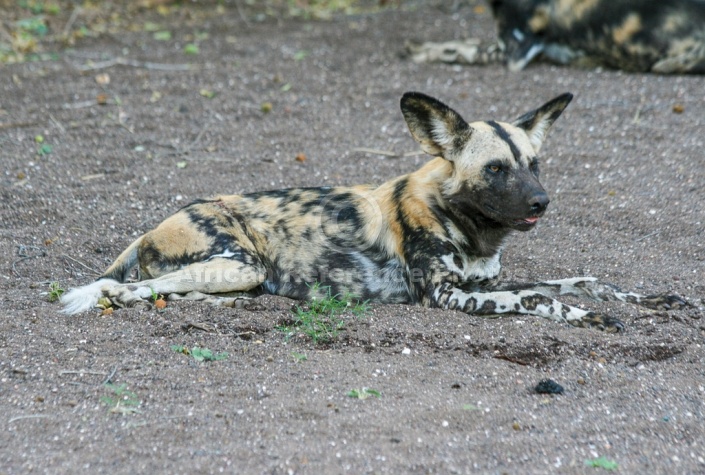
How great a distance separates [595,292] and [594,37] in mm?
3811

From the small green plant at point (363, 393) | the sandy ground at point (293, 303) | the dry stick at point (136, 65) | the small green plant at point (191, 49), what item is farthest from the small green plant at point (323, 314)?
the small green plant at point (191, 49)

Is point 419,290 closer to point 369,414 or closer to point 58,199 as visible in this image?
point 369,414

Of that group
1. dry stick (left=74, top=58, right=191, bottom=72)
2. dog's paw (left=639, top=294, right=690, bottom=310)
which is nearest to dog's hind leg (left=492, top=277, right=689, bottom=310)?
dog's paw (left=639, top=294, right=690, bottom=310)

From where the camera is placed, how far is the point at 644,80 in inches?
265

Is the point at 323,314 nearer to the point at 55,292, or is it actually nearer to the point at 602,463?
the point at 55,292

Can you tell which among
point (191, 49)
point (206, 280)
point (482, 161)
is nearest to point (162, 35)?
point (191, 49)

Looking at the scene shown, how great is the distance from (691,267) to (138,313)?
2489 mm

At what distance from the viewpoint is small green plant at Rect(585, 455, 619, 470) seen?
2.49m

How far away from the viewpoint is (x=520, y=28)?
7.36 m

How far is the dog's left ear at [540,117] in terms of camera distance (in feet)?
13.4

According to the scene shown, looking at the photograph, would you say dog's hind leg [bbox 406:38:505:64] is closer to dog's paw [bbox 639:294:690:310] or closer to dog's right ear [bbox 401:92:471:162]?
dog's right ear [bbox 401:92:471:162]

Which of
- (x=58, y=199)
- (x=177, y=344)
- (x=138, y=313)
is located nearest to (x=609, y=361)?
(x=177, y=344)

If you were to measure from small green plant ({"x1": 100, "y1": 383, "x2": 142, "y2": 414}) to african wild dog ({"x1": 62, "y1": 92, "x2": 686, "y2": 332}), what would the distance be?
84 cm

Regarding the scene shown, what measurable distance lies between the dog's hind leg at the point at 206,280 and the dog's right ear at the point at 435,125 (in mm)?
921
